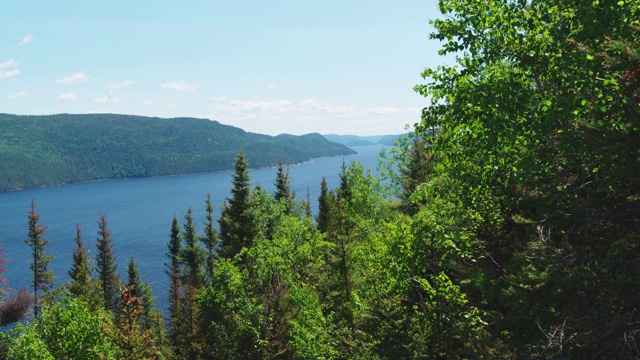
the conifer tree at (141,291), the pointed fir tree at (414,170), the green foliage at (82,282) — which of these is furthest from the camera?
the conifer tree at (141,291)

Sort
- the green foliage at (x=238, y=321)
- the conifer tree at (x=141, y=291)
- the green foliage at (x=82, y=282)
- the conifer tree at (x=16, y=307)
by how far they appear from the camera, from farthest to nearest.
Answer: the conifer tree at (x=141, y=291) → the conifer tree at (x=16, y=307) → the green foliage at (x=82, y=282) → the green foliage at (x=238, y=321)

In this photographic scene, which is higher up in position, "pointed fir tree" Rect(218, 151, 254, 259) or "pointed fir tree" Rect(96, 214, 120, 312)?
"pointed fir tree" Rect(218, 151, 254, 259)

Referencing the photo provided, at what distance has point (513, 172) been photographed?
10.2 metres

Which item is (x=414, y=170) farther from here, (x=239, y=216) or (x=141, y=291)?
(x=141, y=291)

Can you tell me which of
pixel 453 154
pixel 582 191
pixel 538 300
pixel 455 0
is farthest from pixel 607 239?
pixel 455 0

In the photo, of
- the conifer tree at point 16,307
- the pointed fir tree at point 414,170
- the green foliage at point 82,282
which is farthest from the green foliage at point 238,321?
the conifer tree at point 16,307

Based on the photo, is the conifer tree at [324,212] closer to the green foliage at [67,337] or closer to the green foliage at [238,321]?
the green foliage at [238,321]

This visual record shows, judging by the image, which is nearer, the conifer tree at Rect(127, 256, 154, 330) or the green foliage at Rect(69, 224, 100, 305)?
the green foliage at Rect(69, 224, 100, 305)

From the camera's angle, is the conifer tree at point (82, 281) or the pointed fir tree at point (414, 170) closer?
the pointed fir tree at point (414, 170)

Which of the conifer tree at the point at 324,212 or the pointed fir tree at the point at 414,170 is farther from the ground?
the pointed fir tree at the point at 414,170

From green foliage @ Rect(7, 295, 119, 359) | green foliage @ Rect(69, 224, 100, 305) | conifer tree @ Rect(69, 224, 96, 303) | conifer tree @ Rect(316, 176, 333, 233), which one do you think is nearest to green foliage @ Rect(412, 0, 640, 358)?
green foliage @ Rect(7, 295, 119, 359)

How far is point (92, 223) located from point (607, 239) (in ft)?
590

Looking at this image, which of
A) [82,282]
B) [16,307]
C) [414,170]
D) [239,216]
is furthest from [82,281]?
[414,170]

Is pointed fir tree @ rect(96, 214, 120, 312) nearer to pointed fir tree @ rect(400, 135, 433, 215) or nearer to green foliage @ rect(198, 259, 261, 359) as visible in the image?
green foliage @ rect(198, 259, 261, 359)
